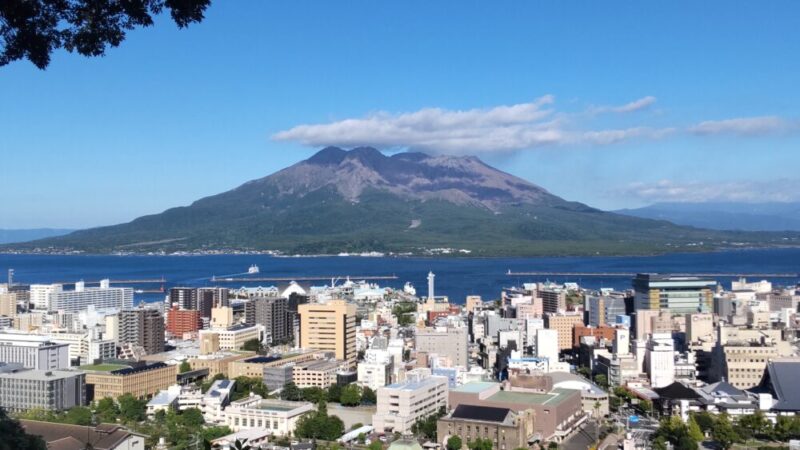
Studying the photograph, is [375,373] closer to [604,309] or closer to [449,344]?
[449,344]

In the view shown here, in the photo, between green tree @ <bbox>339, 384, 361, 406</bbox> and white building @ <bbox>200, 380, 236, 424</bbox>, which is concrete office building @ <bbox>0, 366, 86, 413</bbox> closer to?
white building @ <bbox>200, 380, 236, 424</bbox>

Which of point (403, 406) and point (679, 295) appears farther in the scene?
point (679, 295)

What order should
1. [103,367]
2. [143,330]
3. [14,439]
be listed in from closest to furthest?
[14,439] → [103,367] → [143,330]

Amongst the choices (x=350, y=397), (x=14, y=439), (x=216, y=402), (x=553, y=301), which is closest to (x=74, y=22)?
(x=14, y=439)

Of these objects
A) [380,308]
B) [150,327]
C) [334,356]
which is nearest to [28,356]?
[150,327]

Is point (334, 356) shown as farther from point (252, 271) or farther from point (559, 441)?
point (252, 271)

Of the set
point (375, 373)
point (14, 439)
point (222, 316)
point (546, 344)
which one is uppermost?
point (14, 439)
